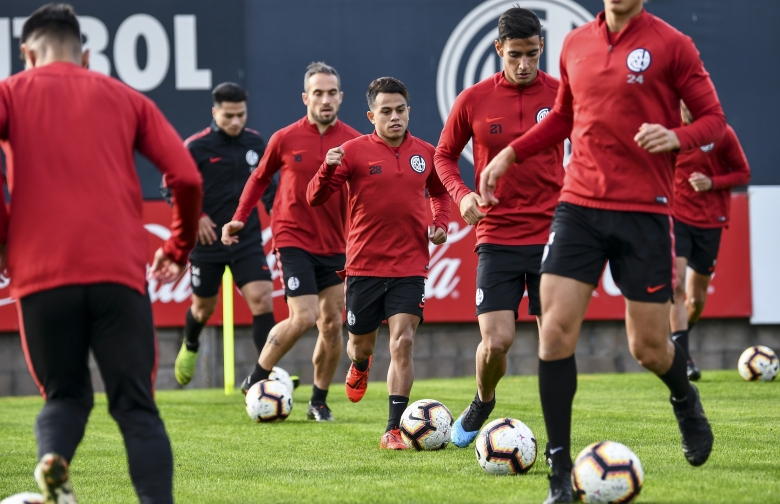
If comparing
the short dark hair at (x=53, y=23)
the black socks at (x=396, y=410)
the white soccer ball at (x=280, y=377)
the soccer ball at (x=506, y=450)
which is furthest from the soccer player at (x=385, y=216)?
the short dark hair at (x=53, y=23)

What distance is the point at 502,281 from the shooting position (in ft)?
20.3

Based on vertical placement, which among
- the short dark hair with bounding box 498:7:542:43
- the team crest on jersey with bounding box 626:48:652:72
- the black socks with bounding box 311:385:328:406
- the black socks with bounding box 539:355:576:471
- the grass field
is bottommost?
the grass field

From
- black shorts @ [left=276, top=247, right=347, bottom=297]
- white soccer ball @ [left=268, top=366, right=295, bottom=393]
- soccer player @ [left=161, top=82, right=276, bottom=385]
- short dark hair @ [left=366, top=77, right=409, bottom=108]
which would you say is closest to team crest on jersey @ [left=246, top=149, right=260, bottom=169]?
soccer player @ [left=161, top=82, right=276, bottom=385]

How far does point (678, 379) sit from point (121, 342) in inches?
96.9

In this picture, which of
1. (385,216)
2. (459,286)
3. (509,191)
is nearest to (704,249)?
(459,286)

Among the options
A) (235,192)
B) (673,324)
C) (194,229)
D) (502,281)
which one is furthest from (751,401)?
(194,229)

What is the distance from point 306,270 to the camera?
336 inches

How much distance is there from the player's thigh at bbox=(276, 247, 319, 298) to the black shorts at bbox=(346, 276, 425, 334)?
4.31 ft

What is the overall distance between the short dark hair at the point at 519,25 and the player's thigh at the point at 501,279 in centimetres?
116

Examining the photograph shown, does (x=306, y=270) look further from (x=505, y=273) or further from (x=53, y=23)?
(x=53, y=23)

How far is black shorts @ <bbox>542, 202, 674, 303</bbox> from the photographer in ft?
15.0

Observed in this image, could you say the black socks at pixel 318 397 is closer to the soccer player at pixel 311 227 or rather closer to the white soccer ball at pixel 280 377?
the soccer player at pixel 311 227

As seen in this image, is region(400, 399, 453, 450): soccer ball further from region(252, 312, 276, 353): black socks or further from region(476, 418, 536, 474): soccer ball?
region(252, 312, 276, 353): black socks

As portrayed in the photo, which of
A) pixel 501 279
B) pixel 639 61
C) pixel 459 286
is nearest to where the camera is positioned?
pixel 639 61
